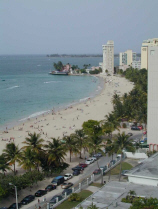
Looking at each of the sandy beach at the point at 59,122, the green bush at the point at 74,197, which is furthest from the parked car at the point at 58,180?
the sandy beach at the point at 59,122

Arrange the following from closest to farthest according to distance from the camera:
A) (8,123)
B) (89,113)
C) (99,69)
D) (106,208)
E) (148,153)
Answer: (106,208) < (148,153) < (8,123) < (89,113) < (99,69)

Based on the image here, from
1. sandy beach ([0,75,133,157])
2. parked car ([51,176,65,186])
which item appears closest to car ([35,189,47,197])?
parked car ([51,176,65,186])

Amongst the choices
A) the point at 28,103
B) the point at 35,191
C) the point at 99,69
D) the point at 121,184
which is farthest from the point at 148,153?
the point at 99,69

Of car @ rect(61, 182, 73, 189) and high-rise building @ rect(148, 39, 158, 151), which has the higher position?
high-rise building @ rect(148, 39, 158, 151)

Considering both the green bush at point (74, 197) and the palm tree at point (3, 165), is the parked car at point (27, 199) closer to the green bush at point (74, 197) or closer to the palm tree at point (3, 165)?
the green bush at point (74, 197)

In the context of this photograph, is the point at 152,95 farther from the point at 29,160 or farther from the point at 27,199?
the point at 27,199

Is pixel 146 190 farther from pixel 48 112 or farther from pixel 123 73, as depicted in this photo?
pixel 123 73

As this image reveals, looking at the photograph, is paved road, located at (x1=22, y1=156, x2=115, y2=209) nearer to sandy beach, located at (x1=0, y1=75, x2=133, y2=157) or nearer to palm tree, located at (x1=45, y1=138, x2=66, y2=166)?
palm tree, located at (x1=45, y1=138, x2=66, y2=166)
